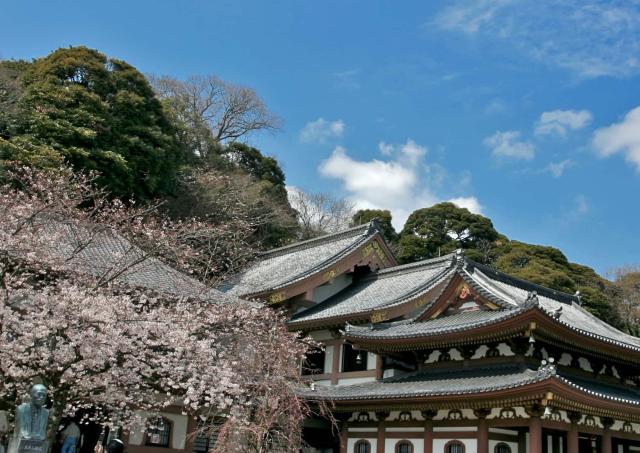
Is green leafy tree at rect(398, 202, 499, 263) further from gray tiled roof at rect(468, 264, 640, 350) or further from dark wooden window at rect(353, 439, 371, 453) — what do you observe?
dark wooden window at rect(353, 439, 371, 453)

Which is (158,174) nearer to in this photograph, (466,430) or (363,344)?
(363,344)

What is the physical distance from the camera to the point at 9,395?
13.2m

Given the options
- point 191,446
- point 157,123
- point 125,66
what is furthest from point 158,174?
point 191,446

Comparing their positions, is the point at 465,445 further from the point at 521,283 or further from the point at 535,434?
the point at 521,283

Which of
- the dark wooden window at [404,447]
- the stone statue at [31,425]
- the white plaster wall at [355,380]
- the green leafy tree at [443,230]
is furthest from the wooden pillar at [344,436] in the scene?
the green leafy tree at [443,230]

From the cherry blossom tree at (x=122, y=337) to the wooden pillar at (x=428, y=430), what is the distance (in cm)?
368

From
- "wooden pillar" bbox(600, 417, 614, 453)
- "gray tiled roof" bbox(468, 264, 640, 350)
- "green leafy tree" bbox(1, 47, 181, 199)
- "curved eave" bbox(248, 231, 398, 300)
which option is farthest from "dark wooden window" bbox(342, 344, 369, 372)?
"green leafy tree" bbox(1, 47, 181, 199)

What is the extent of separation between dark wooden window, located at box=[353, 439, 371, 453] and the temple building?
0.10ft

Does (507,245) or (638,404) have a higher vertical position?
(507,245)

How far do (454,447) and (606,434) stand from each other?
4236mm

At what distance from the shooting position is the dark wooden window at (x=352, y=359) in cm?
2359

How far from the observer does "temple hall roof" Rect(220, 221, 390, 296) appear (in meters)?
27.6

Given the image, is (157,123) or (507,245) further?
(507,245)

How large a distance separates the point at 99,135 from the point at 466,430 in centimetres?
2079
